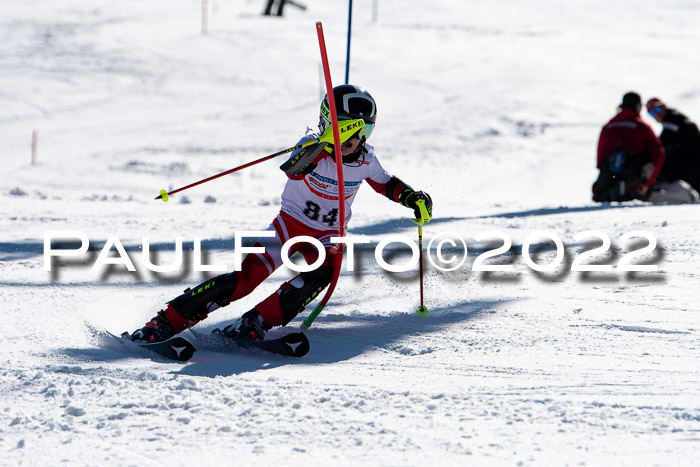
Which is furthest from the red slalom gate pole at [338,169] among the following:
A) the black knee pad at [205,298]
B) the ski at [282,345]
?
the black knee pad at [205,298]

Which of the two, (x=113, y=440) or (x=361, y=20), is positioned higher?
(x=361, y=20)

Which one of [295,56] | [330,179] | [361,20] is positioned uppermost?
[361,20]

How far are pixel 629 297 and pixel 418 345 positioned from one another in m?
1.50

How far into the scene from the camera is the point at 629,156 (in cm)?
880

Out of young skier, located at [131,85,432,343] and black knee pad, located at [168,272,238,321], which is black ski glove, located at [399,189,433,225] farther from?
black knee pad, located at [168,272,238,321]

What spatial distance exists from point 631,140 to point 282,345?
627 centimetres

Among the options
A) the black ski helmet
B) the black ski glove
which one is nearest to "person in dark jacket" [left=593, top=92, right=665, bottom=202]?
the black ski glove

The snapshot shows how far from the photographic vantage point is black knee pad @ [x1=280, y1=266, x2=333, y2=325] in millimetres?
3875

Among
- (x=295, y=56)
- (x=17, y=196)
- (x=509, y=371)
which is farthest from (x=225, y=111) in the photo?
(x=509, y=371)

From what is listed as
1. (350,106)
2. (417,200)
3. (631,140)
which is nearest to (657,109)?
(631,140)

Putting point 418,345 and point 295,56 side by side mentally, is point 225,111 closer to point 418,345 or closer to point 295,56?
point 295,56

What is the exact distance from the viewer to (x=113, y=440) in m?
2.60

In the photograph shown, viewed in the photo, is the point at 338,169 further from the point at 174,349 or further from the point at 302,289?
the point at 174,349

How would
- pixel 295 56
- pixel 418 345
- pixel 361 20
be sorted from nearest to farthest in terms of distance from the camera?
pixel 418 345 → pixel 295 56 → pixel 361 20
